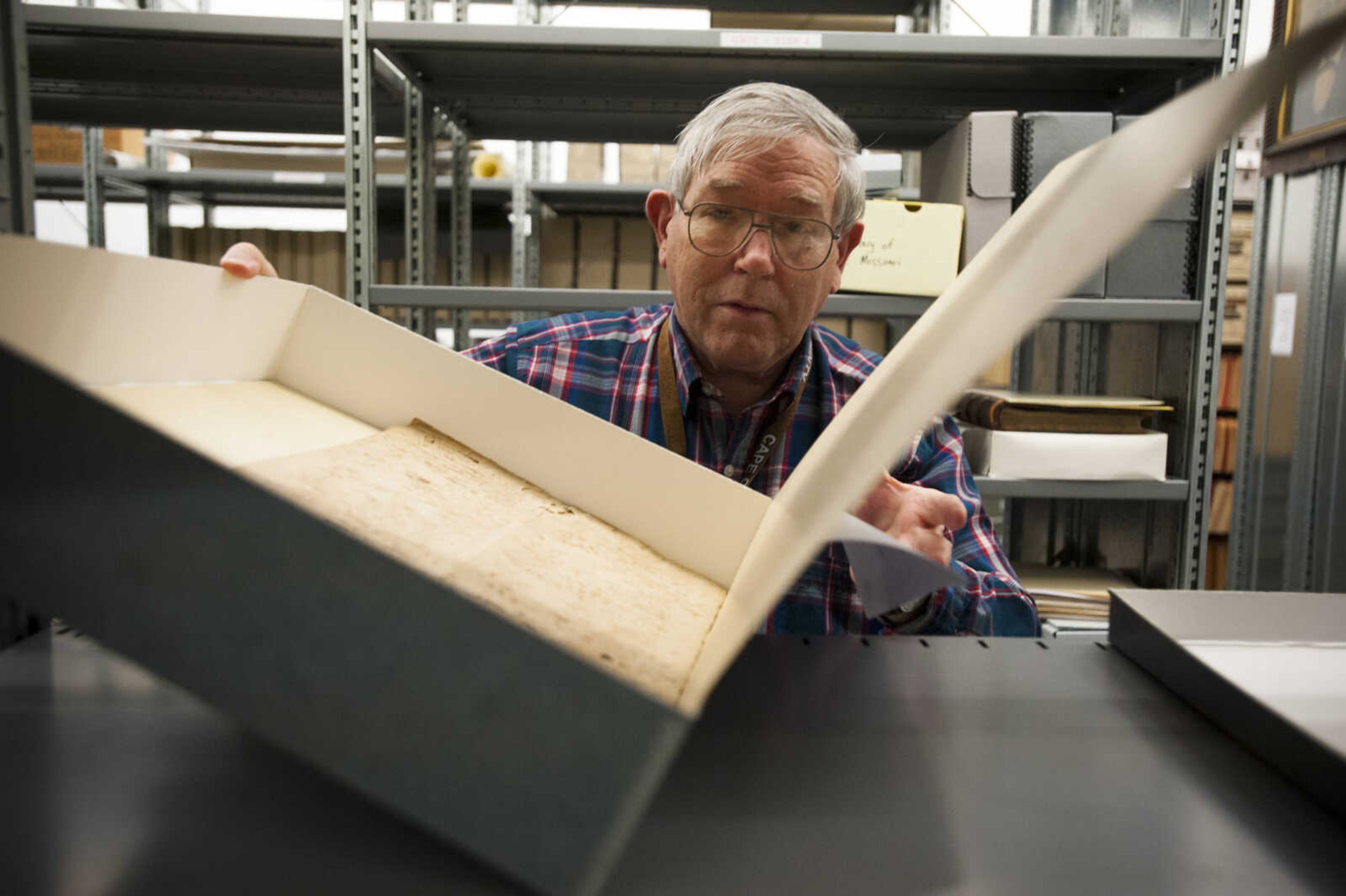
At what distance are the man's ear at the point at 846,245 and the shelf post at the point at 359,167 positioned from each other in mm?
842

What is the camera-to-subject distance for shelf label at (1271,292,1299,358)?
1832 millimetres

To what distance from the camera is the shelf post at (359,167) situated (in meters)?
1.45

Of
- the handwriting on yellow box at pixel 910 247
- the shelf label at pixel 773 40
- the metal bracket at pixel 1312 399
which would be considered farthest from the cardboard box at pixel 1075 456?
the shelf label at pixel 773 40

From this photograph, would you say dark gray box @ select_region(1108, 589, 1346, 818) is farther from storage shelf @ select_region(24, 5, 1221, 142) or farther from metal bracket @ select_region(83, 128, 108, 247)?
metal bracket @ select_region(83, 128, 108, 247)

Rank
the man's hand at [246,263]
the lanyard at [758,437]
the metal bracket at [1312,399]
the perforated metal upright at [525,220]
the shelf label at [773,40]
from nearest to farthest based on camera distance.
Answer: the man's hand at [246,263] < the lanyard at [758,437] < the shelf label at [773,40] < the metal bracket at [1312,399] < the perforated metal upright at [525,220]

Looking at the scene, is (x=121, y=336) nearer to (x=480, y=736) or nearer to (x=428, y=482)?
(x=428, y=482)

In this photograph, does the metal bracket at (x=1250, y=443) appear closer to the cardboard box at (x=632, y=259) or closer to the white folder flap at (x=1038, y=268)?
the cardboard box at (x=632, y=259)

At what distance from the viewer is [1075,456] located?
156 cm

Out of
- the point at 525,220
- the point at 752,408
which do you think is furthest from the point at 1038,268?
the point at 525,220

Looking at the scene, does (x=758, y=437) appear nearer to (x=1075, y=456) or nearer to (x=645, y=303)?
(x=645, y=303)

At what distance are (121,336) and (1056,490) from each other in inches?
60.4

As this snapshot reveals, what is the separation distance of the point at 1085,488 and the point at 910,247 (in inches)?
21.9

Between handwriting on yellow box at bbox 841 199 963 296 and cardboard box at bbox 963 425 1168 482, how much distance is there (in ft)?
1.07

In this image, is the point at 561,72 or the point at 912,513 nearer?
the point at 912,513
